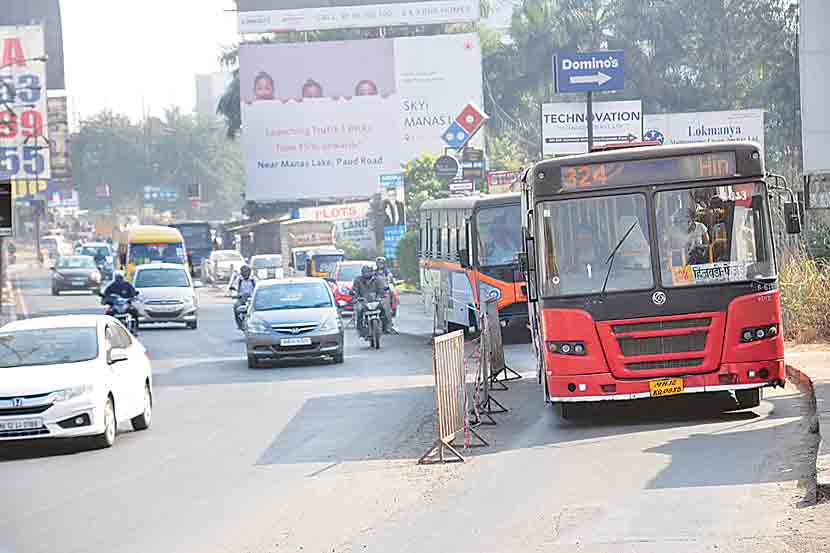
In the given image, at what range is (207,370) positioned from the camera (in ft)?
88.7

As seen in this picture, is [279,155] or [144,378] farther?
[279,155]

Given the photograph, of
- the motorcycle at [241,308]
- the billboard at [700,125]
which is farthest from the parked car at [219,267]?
the motorcycle at [241,308]

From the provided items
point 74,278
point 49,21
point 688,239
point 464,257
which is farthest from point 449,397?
point 49,21

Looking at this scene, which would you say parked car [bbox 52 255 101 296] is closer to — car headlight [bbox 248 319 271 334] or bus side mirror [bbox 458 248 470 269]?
bus side mirror [bbox 458 248 470 269]

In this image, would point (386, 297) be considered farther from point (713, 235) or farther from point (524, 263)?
point (713, 235)

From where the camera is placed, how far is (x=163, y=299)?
40.3m

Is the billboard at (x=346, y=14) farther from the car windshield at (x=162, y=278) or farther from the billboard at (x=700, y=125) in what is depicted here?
the car windshield at (x=162, y=278)

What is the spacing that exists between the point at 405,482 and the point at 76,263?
5381cm

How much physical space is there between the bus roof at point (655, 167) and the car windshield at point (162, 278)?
86.9ft

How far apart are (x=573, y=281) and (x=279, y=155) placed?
68.4 m

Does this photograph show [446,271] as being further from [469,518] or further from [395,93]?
[395,93]

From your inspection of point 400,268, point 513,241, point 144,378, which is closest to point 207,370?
point 513,241

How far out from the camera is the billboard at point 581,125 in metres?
55.3

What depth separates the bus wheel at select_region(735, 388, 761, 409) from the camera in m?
16.2
